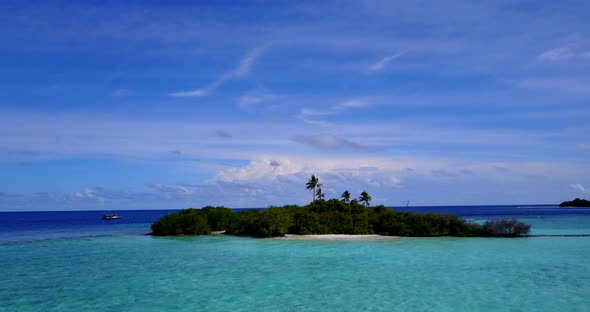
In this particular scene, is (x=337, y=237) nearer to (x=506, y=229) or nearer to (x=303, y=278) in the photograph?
(x=506, y=229)

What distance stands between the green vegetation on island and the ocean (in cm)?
999

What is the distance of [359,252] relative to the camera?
35.0 metres

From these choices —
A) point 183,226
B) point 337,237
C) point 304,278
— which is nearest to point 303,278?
point 304,278

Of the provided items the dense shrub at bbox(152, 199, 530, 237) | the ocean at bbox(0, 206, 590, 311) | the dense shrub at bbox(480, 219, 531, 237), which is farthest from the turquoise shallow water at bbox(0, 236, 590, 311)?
the dense shrub at bbox(152, 199, 530, 237)

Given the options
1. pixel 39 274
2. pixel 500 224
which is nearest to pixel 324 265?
pixel 39 274

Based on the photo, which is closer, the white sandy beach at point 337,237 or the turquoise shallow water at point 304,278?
the turquoise shallow water at point 304,278

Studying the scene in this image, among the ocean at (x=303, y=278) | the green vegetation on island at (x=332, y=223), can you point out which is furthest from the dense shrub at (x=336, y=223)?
the ocean at (x=303, y=278)

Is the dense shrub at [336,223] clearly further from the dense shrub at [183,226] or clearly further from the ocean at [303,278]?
the ocean at [303,278]

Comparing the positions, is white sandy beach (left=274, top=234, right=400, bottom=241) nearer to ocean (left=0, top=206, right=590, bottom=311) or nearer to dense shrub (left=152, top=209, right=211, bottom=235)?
ocean (left=0, top=206, right=590, bottom=311)

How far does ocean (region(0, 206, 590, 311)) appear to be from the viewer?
1845 cm

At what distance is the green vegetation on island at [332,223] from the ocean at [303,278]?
9.99 m

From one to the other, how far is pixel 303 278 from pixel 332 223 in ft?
93.5

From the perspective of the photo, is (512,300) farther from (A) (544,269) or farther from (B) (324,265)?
(B) (324,265)

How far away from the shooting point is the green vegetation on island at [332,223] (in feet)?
163
